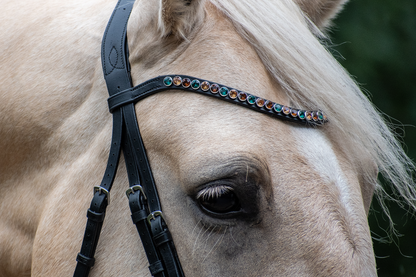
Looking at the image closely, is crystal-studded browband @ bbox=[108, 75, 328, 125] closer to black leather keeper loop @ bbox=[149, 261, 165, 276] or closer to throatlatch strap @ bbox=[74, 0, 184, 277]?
throatlatch strap @ bbox=[74, 0, 184, 277]

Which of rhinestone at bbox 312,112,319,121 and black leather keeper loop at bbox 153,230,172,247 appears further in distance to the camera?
rhinestone at bbox 312,112,319,121

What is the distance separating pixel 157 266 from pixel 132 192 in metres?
0.22

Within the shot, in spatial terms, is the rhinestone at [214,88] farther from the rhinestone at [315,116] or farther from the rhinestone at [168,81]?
the rhinestone at [315,116]

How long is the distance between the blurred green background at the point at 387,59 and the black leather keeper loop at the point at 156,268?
3.56 meters

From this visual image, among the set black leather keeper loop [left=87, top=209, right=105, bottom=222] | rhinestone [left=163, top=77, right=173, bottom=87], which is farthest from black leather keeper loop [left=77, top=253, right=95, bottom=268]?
rhinestone [left=163, top=77, right=173, bottom=87]

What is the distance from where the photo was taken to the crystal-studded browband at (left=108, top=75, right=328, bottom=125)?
114 centimetres

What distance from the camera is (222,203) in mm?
1068

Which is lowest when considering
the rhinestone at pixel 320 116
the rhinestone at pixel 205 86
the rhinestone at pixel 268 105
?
the rhinestone at pixel 320 116

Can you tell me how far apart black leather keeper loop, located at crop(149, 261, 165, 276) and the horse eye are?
199 millimetres

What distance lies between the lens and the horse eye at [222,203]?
1061mm

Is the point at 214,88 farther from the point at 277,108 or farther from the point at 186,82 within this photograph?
the point at 277,108

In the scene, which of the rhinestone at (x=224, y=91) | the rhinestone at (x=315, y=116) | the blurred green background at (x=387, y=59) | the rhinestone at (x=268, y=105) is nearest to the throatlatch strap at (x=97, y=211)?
the rhinestone at (x=224, y=91)

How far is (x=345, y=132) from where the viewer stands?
125 cm

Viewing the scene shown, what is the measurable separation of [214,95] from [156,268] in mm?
507
